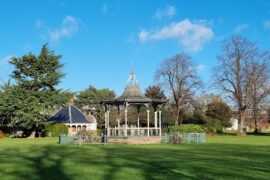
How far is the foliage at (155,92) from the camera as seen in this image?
80625 millimetres

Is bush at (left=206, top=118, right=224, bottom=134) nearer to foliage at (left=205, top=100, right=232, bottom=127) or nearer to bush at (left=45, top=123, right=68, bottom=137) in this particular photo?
foliage at (left=205, top=100, right=232, bottom=127)

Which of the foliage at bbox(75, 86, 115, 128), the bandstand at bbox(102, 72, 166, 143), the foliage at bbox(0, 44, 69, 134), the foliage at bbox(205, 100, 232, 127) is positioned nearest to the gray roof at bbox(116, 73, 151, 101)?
the bandstand at bbox(102, 72, 166, 143)

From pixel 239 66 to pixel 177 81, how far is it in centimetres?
1027

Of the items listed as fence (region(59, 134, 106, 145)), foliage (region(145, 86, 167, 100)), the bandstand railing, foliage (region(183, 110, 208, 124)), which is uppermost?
foliage (region(145, 86, 167, 100))

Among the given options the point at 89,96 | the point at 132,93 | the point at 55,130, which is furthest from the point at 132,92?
the point at 89,96

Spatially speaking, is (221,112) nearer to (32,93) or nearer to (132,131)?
(32,93)

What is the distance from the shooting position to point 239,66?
72.4 m

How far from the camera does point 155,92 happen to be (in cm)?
8194

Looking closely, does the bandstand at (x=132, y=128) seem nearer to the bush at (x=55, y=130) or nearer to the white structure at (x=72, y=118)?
the bush at (x=55, y=130)

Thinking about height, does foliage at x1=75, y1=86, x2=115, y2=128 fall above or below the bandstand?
above

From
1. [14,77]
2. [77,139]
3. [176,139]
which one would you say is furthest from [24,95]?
[176,139]

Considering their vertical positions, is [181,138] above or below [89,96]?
below

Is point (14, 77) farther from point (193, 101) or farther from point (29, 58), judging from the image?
point (193, 101)

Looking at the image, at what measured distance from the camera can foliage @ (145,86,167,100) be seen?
80625 mm
